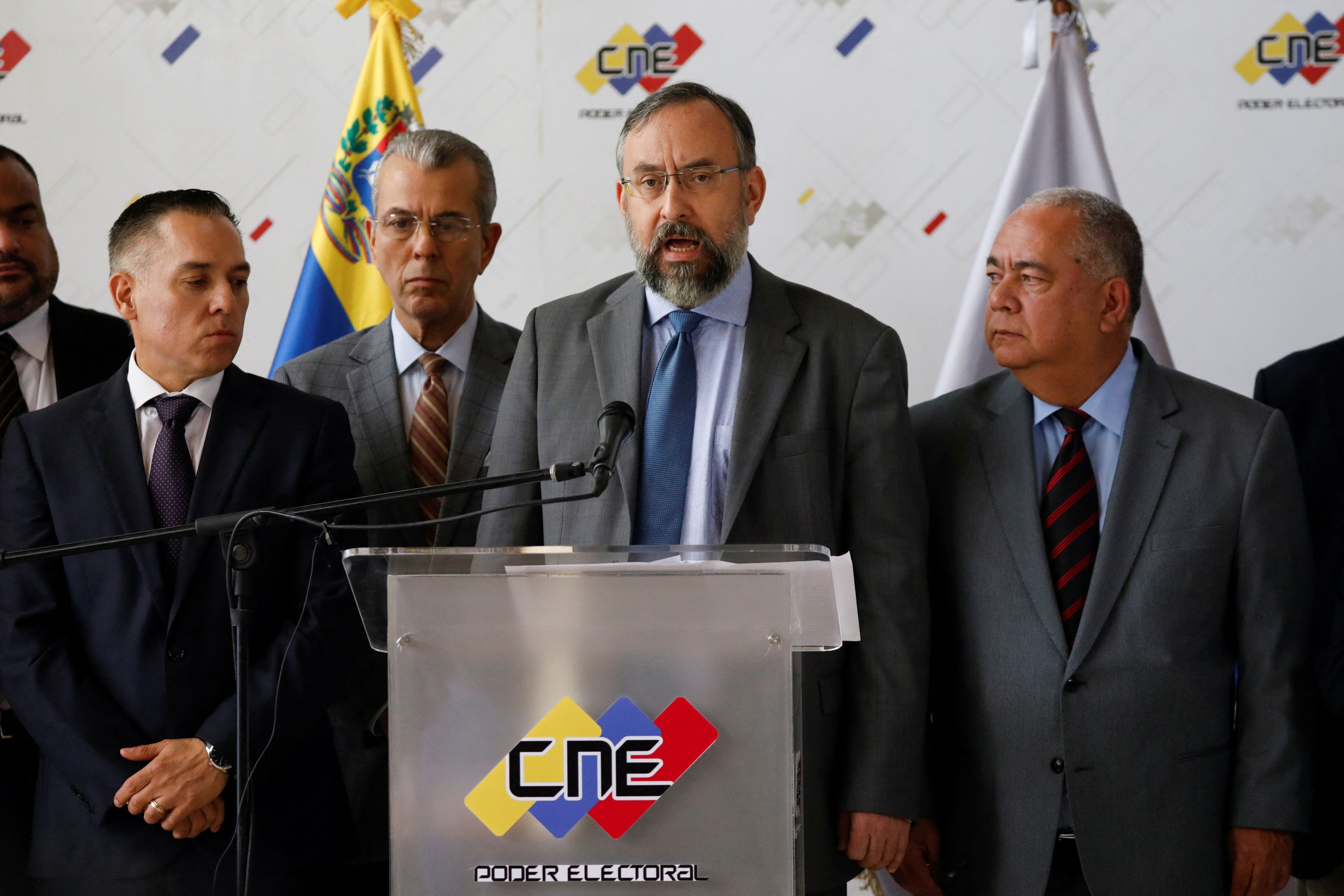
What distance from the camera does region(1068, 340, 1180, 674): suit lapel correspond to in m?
2.32

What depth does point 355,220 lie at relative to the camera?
3631mm

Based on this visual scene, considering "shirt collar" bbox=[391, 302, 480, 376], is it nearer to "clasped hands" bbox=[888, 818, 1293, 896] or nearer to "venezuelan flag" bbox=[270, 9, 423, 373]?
"venezuelan flag" bbox=[270, 9, 423, 373]

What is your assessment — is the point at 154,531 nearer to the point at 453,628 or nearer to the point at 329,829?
the point at 453,628

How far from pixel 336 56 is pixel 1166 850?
132 inches

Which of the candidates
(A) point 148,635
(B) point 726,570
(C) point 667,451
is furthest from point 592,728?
(A) point 148,635

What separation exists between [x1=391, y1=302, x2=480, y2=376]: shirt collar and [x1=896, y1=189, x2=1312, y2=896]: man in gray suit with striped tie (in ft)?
3.48

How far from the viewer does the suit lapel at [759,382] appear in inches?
87.4

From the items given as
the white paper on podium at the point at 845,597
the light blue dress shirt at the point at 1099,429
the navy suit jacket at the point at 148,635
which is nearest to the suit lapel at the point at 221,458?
the navy suit jacket at the point at 148,635

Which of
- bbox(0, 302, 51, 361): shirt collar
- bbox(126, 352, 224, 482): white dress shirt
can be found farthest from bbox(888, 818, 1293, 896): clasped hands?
bbox(0, 302, 51, 361): shirt collar

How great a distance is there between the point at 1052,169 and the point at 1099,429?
3.90ft

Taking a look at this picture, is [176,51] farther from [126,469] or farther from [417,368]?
[126,469]

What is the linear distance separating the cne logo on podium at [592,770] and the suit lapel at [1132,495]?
101 cm

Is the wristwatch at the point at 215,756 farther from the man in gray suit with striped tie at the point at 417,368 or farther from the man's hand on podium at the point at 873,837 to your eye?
the man's hand on podium at the point at 873,837

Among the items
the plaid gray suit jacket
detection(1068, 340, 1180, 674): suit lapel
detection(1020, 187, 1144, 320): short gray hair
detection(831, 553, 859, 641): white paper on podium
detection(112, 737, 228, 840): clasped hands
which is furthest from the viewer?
the plaid gray suit jacket
